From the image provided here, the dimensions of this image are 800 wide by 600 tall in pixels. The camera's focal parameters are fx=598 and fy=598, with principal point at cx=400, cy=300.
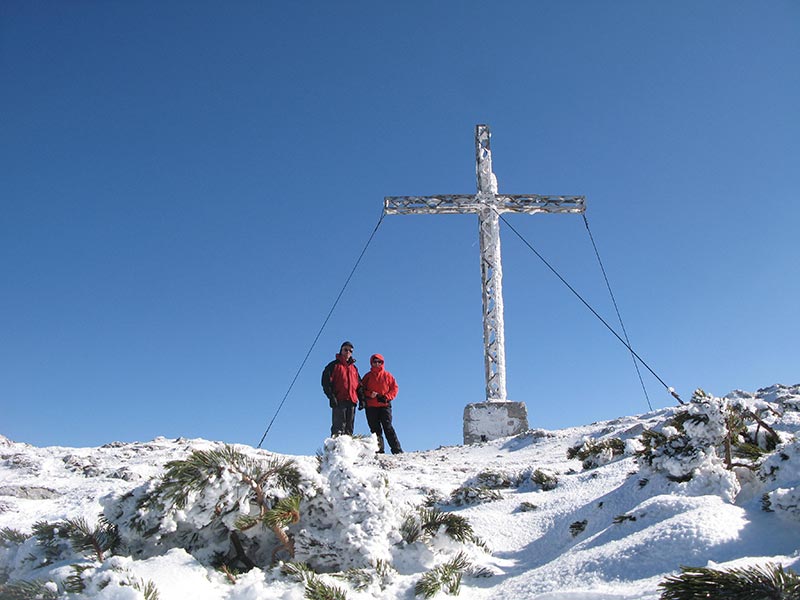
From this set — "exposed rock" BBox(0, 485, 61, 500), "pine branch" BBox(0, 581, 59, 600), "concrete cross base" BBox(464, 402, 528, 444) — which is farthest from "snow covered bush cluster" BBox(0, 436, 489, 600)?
"concrete cross base" BBox(464, 402, 528, 444)

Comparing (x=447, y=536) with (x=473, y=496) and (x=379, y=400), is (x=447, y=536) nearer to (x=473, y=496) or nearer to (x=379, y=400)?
(x=473, y=496)

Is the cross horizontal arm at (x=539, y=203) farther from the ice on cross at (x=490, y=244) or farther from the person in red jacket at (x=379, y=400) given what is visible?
the person in red jacket at (x=379, y=400)

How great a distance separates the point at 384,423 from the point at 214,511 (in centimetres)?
842

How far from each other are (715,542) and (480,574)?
1.14 metres

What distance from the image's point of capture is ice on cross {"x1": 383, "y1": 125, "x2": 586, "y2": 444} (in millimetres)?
12461

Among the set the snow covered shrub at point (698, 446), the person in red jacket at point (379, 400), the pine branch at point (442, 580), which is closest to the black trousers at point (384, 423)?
the person in red jacket at point (379, 400)

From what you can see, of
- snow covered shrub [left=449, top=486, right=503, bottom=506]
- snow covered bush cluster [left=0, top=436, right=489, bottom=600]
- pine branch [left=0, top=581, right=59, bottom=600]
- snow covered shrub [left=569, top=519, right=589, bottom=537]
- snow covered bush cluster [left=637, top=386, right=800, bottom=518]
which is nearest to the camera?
pine branch [left=0, top=581, right=59, bottom=600]

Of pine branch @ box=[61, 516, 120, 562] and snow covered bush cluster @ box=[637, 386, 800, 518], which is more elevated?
snow covered bush cluster @ box=[637, 386, 800, 518]

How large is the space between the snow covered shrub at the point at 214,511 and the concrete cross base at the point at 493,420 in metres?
9.57

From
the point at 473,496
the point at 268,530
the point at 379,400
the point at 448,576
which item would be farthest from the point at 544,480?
the point at 379,400

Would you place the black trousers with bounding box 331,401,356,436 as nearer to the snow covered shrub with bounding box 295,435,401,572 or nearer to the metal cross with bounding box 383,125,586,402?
the metal cross with bounding box 383,125,586,402

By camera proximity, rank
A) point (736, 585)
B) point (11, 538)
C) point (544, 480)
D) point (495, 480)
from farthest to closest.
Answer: point (495, 480), point (544, 480), point (11, 538), point (736, 585)

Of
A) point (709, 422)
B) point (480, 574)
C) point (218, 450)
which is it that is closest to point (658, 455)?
point (709, 422)

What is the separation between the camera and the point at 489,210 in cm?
1385
